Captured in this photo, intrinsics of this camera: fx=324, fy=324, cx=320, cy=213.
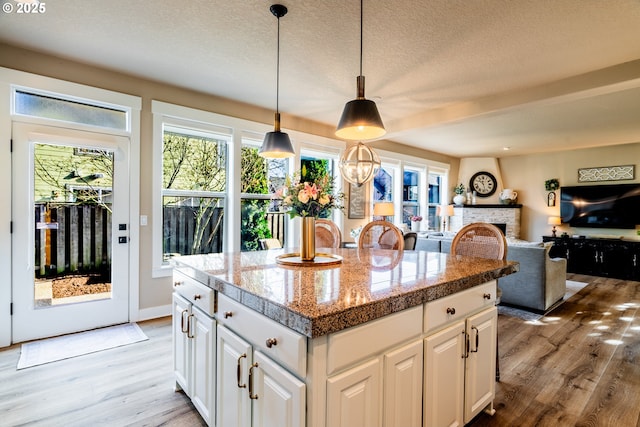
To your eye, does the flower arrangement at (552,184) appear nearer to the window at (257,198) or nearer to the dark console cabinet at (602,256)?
the dark console cabinet at (602,256)

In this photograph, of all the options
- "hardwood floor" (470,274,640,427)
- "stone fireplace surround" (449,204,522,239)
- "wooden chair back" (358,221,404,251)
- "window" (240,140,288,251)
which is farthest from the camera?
"stone fireplace surround" (449,204,522,239)

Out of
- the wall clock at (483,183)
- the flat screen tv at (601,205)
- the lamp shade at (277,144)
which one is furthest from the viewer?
the wall clock at (483,183)

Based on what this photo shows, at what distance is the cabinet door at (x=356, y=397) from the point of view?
1072mm

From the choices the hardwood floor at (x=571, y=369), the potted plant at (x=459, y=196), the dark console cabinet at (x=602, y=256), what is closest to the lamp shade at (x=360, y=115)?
the hardwood floor at (x=571, y=369)

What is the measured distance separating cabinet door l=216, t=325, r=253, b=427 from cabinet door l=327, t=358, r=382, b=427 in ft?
1.34

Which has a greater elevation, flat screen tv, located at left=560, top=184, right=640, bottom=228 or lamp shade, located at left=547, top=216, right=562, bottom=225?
flat screen tv, located at left=560, top=184, right=640, bottom=228

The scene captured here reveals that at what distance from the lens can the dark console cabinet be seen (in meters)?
5.96

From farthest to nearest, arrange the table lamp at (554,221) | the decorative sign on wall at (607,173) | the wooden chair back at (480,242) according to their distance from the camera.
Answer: the table lamp at (554,221) < the decorative sign on wall at (607,173) < the wooden chair back at (480,242)

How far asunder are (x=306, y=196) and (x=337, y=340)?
3.14 ft

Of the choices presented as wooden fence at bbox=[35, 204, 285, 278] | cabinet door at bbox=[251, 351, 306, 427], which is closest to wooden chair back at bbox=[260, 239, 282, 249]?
wooden fence at bbox=[35, 204, 285, 278]

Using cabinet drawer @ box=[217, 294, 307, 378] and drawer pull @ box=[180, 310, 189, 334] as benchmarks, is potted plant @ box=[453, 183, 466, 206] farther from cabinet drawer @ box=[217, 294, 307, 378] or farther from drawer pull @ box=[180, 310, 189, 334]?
cabinet drawer @ box=[217, 294, 307, 378]

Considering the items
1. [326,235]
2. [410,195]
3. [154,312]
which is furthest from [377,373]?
[410,195]

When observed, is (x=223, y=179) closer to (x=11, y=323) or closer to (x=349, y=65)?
(x=349, y=65)

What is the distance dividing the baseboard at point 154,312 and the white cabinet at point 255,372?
2474 millimetres
